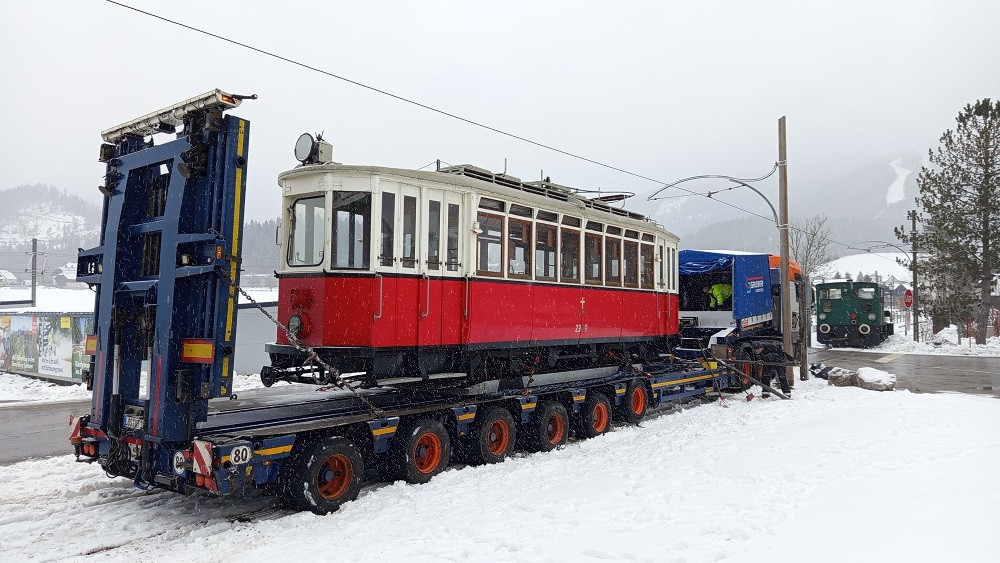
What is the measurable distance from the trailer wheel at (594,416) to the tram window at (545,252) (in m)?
2.46

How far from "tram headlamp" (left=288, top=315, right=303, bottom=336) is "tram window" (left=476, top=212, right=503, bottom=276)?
8.10 ft

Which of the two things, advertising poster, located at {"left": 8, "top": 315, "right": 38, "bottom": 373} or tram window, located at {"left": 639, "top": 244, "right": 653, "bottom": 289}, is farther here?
advertising poster, located at {"left": 8, "top": 315, "right": 38, "bottom": 373}

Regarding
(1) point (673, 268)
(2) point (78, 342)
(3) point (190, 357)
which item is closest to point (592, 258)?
(1) point (673, 268)

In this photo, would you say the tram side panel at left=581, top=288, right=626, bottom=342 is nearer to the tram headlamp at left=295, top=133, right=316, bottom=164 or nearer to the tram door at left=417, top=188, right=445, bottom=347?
the tram door at left=417, top=188, right=445, bottom=347

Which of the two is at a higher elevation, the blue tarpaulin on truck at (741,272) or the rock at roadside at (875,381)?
the blue tarpaulin on truck at (741,272)

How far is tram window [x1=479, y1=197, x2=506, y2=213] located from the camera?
30.1ft

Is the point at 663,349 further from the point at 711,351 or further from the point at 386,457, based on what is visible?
the point at 386,457

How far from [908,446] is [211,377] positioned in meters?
8.45

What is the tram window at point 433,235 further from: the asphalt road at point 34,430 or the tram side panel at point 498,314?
the asphalt road at point 34,430

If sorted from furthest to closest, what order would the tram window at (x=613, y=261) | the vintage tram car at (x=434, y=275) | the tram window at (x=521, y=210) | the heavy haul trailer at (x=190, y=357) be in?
the tram window at (x=613, y=261) < the tram window at (x=521, y=210) < the vintage tram car at (x=434, y=275) < the heavy haul trailer at (x=190, y=357)

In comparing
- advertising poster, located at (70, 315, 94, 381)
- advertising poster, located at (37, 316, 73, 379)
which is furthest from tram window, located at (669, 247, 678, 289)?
advertising poster, located at (37, 316, 73, 379)

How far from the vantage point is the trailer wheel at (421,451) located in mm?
8016

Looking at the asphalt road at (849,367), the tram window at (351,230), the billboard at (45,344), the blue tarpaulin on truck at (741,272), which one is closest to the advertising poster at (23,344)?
the billboard at (45,344)

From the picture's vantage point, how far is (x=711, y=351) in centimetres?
1532
